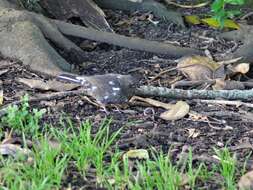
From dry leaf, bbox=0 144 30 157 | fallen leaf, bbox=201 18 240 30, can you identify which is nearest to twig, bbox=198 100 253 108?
dry leaf, bbox=0 144 30 157

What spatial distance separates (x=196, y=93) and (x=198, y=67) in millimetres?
490

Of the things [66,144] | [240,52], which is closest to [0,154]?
[66,144]

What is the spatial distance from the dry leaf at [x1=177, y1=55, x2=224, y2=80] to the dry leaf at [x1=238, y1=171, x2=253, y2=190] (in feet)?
5.06

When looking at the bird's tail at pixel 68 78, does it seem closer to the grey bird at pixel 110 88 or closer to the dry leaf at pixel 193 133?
the grey bird at pixel 110 88

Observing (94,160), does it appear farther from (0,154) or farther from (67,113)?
(67,113)

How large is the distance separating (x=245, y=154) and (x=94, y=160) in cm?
80

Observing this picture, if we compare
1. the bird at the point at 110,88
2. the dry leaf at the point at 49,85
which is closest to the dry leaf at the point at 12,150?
the bird at the point at 110,88

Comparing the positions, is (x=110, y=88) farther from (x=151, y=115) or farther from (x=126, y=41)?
(x=126, y=41)

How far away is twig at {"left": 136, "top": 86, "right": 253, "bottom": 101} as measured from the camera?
14.6 feet

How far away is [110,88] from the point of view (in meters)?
4.33

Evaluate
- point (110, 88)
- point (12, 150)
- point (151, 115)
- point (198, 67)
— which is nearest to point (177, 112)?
point (151, 115)

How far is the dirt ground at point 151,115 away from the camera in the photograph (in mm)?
3820

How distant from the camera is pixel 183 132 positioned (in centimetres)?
400

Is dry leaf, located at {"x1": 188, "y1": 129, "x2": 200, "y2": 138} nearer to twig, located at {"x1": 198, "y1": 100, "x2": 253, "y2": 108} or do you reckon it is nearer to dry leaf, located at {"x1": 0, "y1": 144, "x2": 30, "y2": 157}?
twig, located at {"x1": 198, "y1": 100, "x2": 253, "y2": 108}
